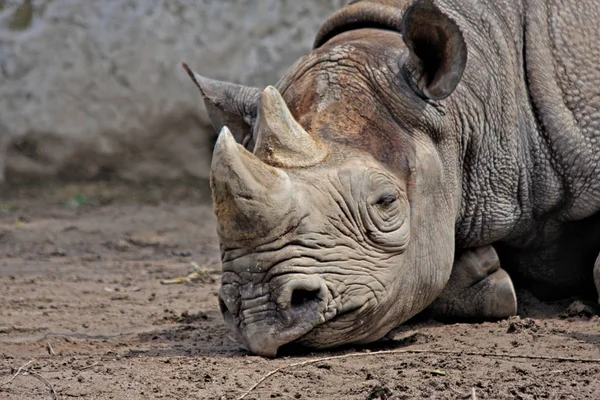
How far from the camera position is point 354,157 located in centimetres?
479

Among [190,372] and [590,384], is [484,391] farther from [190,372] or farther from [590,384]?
[190,372]

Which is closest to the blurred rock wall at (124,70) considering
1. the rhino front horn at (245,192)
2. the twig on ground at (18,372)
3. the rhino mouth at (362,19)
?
the rhino mouth at (362,19)

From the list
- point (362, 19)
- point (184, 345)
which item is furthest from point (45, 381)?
point (362, 19)

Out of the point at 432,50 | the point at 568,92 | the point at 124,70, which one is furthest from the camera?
the point at 124,70

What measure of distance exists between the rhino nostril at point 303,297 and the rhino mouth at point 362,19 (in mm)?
1672

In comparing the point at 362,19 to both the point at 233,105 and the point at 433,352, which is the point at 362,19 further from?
the point at 433,352

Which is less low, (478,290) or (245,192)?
(245,192)

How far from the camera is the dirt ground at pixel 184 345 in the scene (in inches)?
165

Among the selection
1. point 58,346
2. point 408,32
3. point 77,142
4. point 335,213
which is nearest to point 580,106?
point 408,32

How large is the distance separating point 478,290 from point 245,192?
5.86 feet

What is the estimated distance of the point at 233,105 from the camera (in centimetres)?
561

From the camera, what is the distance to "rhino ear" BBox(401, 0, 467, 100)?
4.94m

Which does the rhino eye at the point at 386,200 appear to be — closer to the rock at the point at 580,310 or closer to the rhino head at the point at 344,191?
the rhino head at the point at 344,191

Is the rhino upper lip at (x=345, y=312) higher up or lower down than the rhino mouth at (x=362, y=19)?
lower down
